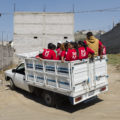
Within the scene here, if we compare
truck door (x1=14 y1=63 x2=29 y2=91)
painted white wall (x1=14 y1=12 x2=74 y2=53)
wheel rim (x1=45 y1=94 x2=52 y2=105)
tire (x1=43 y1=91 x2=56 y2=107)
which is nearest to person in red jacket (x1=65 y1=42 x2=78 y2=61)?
tire (x1=43 y1=91 x2=56 y2=107)

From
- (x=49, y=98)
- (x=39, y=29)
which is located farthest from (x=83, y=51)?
(x=39, y=29)

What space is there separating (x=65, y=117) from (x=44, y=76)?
1.49 metres

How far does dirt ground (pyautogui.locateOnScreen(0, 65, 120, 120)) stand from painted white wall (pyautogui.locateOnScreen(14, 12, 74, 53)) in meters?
15.1

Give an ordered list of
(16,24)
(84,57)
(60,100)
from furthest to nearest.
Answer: (16,24) < (60,100) < (84,57)

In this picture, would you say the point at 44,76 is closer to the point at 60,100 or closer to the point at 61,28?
the point at 60,100

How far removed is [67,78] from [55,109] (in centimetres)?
131

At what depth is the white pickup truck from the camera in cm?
546

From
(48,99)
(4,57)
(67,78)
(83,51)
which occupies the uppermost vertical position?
(83,51)

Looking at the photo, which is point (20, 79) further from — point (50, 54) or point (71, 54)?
point (71, 54)

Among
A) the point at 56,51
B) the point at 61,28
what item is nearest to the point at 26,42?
the point at 61,28

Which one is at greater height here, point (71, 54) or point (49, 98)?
point (71, 54)

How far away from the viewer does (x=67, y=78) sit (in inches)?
215

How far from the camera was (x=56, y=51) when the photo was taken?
254 inches

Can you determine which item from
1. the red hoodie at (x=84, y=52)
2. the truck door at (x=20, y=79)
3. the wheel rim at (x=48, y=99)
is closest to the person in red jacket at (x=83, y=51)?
the red hoodie at (x=84, y=52)
